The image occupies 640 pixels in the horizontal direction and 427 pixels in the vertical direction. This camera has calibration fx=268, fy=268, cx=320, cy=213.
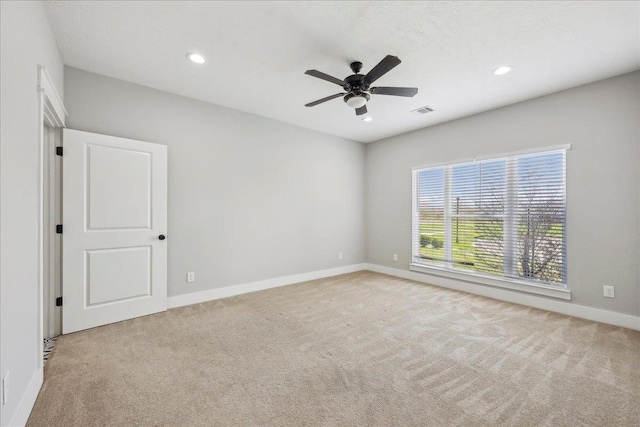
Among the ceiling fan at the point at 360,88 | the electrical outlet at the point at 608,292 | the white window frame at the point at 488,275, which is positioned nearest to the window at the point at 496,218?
the white window frame at the point at 488,275

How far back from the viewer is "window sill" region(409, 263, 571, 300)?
3.38 metres

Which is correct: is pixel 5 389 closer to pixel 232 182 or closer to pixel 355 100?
pixel 232 182

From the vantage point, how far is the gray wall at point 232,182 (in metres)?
3.18

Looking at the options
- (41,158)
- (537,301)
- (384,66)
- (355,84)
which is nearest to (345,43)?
(355,84)

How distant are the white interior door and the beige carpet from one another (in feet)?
0.86

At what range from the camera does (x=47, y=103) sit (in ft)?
7.25

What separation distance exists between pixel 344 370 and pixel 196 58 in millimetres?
3195

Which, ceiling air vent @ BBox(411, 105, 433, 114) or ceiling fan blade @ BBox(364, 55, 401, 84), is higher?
ceiling air vent @ BBox(411, 105, 433, 114)

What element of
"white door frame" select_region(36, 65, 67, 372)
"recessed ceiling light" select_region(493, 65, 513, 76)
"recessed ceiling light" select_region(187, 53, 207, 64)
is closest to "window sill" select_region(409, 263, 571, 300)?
"recessed ceiling light" select_region(493, 65, 513, 76)

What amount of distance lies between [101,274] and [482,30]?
441cm

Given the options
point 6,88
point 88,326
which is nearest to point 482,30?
point 6,88

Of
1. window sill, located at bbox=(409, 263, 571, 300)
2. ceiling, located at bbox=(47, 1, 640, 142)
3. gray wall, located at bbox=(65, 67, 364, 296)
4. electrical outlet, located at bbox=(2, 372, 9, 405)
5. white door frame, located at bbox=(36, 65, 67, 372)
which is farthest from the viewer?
window sill, located at bbox=(409, 263, 571, 300)

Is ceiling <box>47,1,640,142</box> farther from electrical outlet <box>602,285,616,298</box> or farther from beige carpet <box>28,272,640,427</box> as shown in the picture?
beige carpet <box>28,272,640,427</box>

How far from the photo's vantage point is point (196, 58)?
2.69 meters
